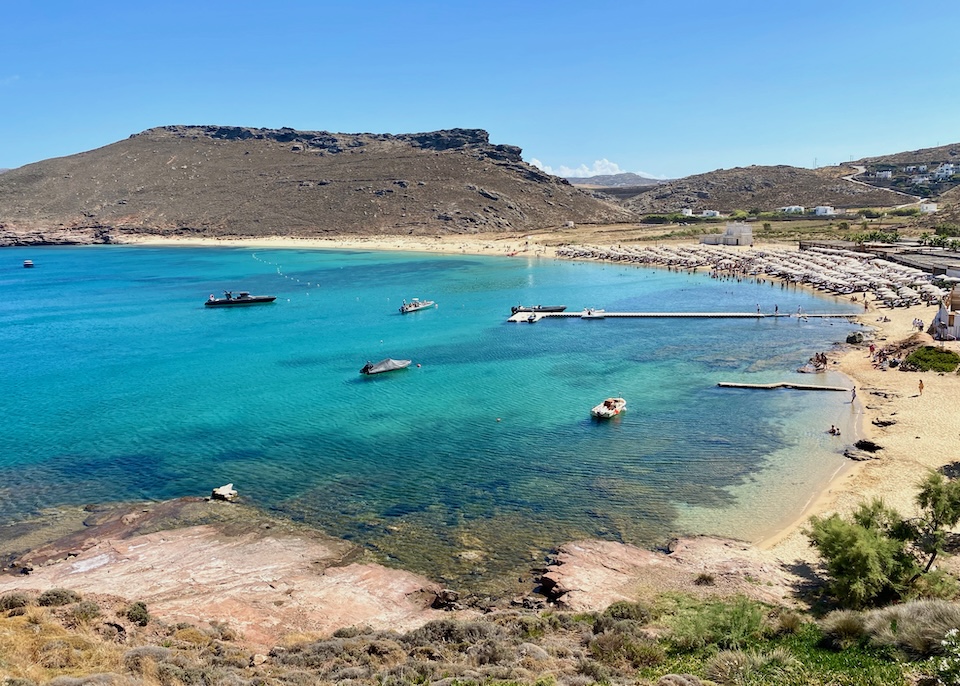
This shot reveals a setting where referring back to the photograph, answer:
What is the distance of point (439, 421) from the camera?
3275 cm

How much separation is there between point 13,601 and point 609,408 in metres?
24.2

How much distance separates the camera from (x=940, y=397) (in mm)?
31969

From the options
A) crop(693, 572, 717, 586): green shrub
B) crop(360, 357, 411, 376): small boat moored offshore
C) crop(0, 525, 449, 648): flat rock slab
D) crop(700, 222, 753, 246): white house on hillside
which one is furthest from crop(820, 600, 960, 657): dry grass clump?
crop(700, 222, 753, 246): white house on hillside

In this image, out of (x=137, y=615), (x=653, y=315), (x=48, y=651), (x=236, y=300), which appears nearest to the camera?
(x=48, y=651)

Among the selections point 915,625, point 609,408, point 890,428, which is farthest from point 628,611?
point 890,428

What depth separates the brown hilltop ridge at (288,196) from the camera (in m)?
156

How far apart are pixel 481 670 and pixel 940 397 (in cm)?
2956

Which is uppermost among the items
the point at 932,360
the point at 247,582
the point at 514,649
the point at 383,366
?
the point at 932,360

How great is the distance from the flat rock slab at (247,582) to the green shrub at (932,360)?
3239cm

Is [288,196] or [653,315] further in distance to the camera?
[288,196]

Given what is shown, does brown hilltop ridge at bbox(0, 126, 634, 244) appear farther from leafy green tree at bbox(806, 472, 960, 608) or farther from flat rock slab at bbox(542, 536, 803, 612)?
leafy green tree at bbox(806, 472, 960, 608)

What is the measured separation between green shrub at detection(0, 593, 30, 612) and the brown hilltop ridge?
5275 inches

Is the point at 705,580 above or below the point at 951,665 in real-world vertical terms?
below

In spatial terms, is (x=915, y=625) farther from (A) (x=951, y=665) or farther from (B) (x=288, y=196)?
(B) (x=288, y=196)
